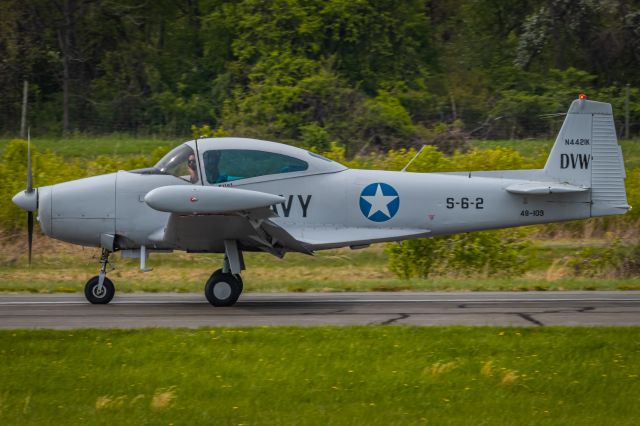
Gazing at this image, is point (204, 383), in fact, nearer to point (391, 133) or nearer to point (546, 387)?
point (546, 387)

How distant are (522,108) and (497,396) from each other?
88.8 ft

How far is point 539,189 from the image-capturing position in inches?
586

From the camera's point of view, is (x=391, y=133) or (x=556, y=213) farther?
(x=391, y=133)

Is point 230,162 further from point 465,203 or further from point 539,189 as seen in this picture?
point 539,189

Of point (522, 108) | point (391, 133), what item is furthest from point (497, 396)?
point (522, 108)

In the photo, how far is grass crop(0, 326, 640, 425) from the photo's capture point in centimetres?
879

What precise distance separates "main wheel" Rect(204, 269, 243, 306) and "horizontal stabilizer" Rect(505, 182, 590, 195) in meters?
4.00

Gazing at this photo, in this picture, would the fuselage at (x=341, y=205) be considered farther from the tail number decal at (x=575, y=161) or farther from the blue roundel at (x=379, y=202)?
the tail number decal at (x=575, y=161)

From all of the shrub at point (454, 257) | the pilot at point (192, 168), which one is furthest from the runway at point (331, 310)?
the shrub at point (454, 257)

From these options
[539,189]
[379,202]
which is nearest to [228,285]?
[379,202]

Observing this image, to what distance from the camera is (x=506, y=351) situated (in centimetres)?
1068

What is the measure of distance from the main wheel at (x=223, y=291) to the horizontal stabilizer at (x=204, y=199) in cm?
136

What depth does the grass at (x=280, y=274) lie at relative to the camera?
54.9 ft

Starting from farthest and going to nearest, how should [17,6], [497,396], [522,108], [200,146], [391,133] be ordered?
[17,6]
[522,108]
[391,133]
[200,146]
[497,396]
